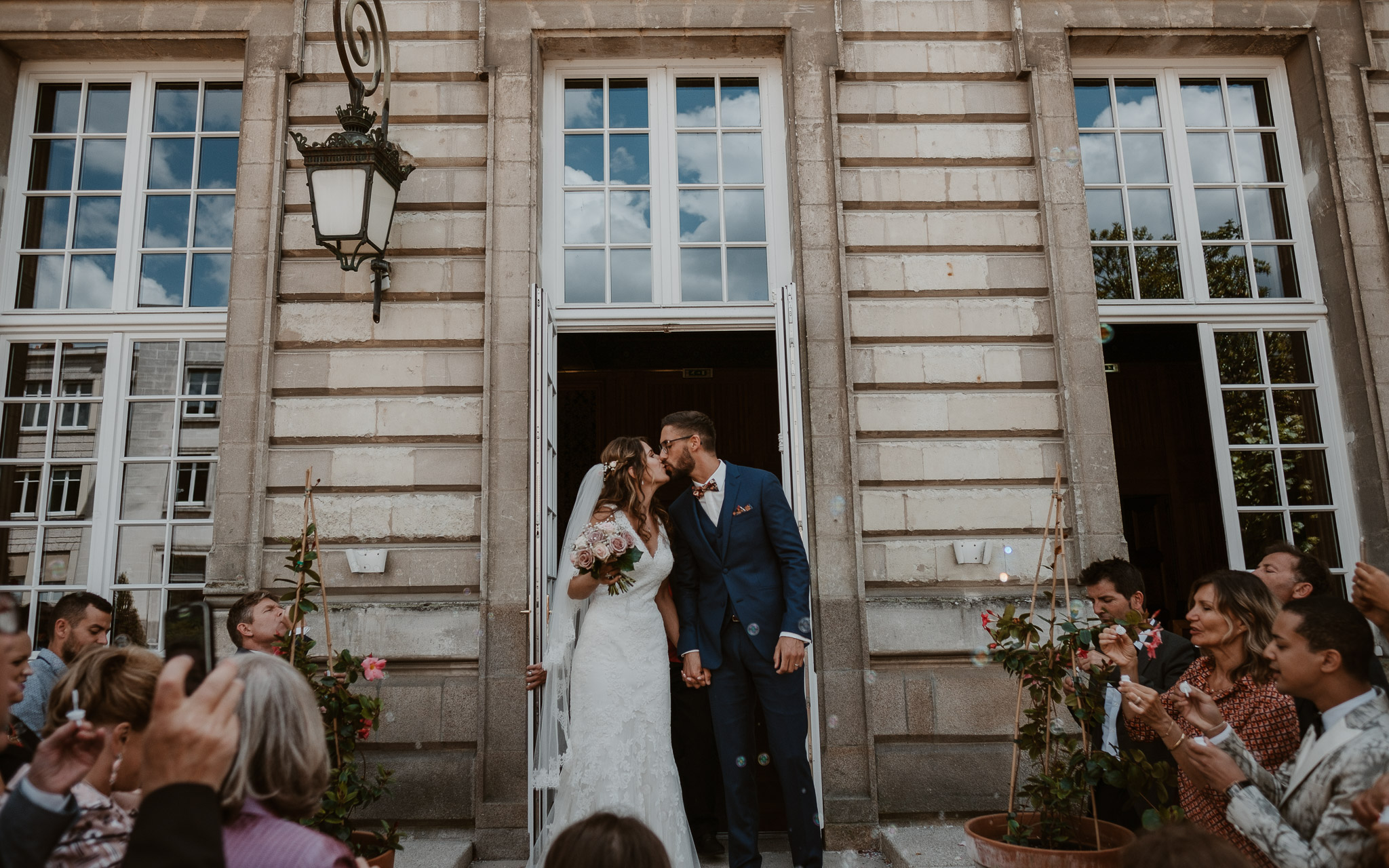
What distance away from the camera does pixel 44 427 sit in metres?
6.21

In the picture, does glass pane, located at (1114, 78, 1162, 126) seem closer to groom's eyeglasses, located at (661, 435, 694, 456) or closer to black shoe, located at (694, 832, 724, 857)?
groom's eyeglasses, located at (661, 435, 694, 456)

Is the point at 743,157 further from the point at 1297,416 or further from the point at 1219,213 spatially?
the point at 1297,416

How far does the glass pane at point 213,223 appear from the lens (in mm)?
6441

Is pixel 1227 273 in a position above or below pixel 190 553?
above

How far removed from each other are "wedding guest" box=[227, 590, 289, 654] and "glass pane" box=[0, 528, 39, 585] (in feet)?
8.85

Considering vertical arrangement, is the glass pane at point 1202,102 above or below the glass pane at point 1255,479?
above

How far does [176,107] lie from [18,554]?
3330 mm

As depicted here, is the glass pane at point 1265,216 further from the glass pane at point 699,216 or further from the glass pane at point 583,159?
the glass pane at point 583,159

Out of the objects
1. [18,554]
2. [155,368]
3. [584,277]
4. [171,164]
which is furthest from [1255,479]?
[18,554]

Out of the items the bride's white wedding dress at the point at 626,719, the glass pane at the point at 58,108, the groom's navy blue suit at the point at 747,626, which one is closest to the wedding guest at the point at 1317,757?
the groom's navy blue suit at the point at 747,626

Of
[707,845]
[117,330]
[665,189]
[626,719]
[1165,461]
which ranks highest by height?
[665,189]

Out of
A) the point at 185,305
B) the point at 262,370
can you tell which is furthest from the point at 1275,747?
the point at 185,305

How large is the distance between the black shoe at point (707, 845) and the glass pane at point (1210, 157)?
18.7 feet

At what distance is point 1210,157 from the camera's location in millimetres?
6648
